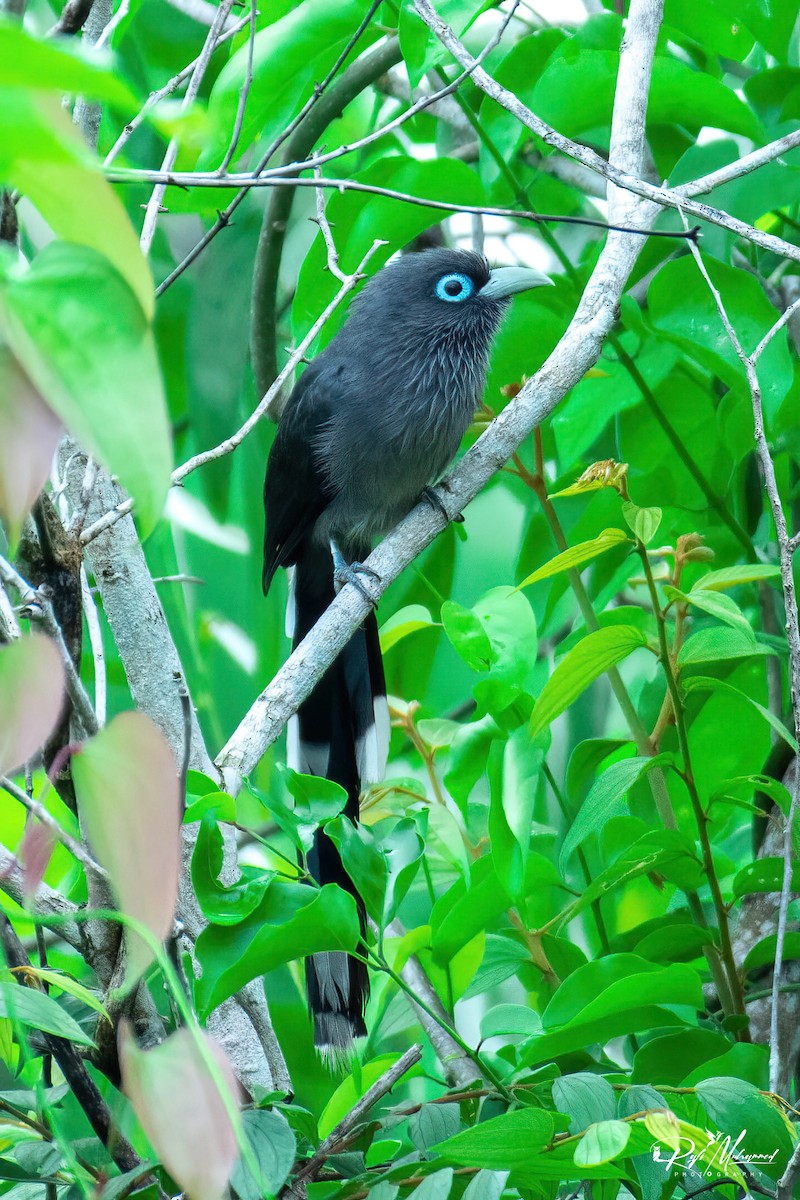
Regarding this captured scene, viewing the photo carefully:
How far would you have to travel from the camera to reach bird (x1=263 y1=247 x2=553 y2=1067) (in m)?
2.30

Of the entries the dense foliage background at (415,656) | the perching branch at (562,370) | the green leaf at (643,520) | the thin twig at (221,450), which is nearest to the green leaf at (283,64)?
the dense foliage background at (415,656)

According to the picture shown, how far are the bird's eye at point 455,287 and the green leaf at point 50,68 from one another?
2.26 m

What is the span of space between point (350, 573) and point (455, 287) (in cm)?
75

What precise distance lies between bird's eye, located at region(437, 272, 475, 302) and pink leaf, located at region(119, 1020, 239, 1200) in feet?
7.28

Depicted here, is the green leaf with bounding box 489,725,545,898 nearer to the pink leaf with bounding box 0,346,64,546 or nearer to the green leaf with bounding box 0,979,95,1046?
the green leaf with bounding box 0,979,95,1046

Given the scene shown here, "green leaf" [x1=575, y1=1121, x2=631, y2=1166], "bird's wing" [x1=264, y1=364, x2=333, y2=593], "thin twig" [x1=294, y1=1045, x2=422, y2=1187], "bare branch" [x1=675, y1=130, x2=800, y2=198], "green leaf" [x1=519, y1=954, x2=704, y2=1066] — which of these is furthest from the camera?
"bird's wing" [x1=264, y1=364, x2=333, y2=593]

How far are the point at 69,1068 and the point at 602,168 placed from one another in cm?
106

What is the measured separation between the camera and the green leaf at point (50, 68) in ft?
0.98

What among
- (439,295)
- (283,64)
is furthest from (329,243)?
(439,295)

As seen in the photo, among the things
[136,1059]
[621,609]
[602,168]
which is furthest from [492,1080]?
[602,168]

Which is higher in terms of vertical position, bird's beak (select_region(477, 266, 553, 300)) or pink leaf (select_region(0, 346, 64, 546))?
bird's beak (select_region(477, 266, 553, 300))

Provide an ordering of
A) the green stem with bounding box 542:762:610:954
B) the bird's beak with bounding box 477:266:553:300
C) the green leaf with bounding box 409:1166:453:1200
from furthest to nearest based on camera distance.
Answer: the bird's beak with bounding box 477:266:553:300
the green stem with bounding box 542:762:610:954
the green leaf with bounding box 409:1166:453:1200

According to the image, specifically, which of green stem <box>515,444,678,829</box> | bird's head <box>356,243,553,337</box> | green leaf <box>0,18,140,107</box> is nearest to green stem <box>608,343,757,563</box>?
green stem <box>515,444,678,829</box>

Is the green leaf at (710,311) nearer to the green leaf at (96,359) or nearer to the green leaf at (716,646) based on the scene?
the green leaf at (716,646)
